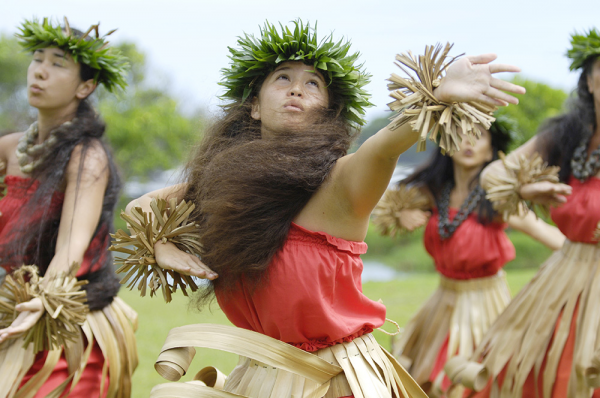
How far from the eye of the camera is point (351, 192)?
1.92 meters

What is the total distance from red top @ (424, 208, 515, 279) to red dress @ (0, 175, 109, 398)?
7.76ft

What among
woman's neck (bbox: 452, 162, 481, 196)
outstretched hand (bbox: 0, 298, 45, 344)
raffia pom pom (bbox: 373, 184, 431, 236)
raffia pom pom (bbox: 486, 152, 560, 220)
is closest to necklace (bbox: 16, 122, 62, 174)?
outstretched hand (bbox: 0, 298, 45, 344)

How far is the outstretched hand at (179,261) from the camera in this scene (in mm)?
1998

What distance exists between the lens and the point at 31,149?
3098 millimetres

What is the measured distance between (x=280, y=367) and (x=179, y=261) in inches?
18.3

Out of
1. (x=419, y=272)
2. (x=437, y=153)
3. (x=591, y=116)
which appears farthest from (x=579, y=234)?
(x=419, y=272)

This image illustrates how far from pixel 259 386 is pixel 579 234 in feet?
6.71

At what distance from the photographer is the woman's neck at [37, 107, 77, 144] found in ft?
10.4

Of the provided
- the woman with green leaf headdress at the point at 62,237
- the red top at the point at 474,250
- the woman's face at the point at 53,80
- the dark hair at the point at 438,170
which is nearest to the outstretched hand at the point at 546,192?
the red top at the point at 474,250

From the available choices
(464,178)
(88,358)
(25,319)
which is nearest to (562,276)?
(464,178)

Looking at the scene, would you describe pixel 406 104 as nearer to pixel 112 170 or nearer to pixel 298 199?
pixel 298 199

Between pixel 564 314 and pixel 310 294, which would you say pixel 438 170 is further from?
pixel 310 294

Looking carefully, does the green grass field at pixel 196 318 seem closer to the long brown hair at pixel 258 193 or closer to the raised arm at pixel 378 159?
the long brown hair at pixel 258 193

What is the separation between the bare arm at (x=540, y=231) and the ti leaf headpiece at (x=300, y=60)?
2.51m
